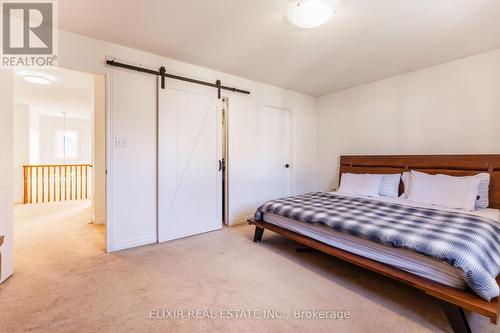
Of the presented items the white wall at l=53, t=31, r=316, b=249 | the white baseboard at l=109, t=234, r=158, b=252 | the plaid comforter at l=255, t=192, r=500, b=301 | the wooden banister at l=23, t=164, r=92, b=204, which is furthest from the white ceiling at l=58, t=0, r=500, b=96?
the wooden banister at l=23, t=164, r=92, b=204

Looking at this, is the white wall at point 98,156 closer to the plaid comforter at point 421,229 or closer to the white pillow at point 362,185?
the plaid comforter at point 421,229

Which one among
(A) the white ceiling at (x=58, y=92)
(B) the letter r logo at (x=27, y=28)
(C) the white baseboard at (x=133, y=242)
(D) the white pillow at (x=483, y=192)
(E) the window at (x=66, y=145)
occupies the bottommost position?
(C) the white baseboard at (x=133, y=242)

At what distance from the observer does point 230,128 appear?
353cm

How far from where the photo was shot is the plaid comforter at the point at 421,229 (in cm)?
135

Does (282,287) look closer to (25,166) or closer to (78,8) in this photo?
(78,8)

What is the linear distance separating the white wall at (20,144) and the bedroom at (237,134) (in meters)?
4.53

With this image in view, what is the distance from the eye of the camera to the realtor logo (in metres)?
1.98

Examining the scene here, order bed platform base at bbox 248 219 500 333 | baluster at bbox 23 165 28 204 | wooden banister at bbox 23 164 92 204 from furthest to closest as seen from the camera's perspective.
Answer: wooden banister at bbox 23 164 92 204
baluster at bbox 23 165 28 204
bed platform base at bbox 248 219 500 333

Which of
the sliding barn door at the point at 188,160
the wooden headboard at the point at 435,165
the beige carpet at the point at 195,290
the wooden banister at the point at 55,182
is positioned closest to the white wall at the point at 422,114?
the wooden headboard at the point at 435,165

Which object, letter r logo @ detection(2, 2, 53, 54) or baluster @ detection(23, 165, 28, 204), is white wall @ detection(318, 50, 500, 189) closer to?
letter r logo @ detection(2, 2, 53, 54)

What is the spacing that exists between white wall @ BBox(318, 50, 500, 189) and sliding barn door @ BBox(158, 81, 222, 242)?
240 centimetres

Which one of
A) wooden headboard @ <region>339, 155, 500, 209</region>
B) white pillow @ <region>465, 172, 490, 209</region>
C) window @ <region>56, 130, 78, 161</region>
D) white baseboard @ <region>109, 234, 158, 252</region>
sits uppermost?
window @ <region>56, 130, 78, 161</region>

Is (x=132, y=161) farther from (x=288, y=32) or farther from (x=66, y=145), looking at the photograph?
(x=66, y=145)

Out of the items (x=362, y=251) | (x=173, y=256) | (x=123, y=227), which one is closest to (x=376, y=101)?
(x=362, y=251)
